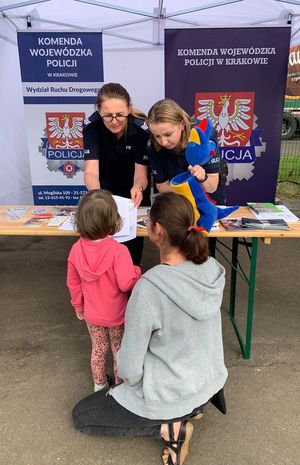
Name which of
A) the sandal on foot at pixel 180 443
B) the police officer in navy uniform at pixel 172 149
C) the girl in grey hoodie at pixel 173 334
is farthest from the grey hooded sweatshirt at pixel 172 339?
the police officer in navy uniform at pixel 172 149

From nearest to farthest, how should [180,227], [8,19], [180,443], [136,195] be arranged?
[180,227] < [180,443] < [136,195] < [8,19]

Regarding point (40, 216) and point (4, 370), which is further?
point (40, 216)

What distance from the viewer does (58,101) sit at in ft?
15.2

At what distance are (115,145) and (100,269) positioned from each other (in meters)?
1.02

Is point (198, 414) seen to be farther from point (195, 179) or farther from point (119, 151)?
point (119, 151)

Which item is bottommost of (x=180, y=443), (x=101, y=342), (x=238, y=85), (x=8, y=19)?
(x=180, y=443)

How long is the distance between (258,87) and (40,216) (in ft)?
9.67

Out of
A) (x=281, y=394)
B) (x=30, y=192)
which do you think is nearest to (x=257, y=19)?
(x=30, y=192)

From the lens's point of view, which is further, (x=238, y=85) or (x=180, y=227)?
(x=238, y=85)

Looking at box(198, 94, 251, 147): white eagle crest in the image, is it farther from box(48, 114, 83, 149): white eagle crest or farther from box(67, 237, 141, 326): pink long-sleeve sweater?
box(67, 237, 141, 326): pink long-sleeve sweater

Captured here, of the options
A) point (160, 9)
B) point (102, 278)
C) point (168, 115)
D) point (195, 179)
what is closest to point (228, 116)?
point (160, 9)

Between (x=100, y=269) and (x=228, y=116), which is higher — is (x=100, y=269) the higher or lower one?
the lower one

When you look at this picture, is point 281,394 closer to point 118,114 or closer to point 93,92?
point 118,114

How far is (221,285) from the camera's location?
62.1 inches
